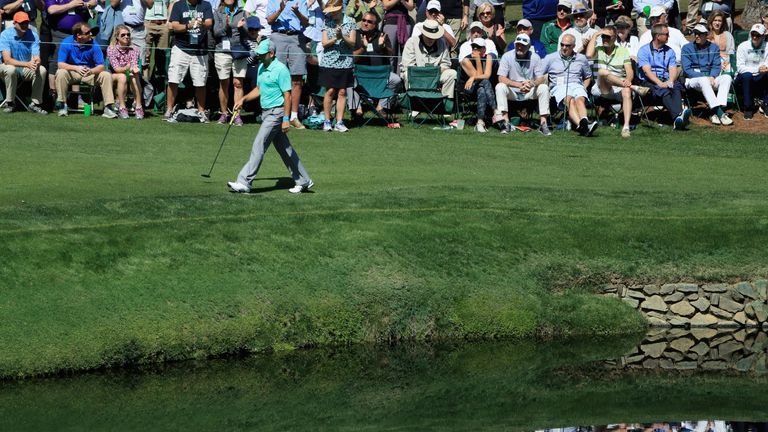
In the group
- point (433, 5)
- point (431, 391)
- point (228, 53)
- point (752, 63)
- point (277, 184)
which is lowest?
point (431, 391)

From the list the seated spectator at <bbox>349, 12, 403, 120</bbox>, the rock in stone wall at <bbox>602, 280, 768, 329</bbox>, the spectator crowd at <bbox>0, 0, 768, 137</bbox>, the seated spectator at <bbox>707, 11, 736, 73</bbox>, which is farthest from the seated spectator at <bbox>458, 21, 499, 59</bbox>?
the rock in stone wall at <bbox>602, 280, 768, 329</bbox>

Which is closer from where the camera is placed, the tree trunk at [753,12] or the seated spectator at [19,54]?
the seated spectator at [19,54]

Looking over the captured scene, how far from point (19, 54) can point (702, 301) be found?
45.5 feet

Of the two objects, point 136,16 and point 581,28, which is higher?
point 136,16

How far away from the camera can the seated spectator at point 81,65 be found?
939 inches

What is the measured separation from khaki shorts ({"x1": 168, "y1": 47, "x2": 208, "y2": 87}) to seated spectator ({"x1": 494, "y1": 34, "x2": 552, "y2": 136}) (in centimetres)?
567

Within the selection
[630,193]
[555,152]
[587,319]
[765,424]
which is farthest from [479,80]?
[765,424]

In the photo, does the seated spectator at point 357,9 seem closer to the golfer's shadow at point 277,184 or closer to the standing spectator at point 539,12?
the standing spectator at point 539,12

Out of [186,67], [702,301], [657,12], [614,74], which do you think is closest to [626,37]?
[657,12]

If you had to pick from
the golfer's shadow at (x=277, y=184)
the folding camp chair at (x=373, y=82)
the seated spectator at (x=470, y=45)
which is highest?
the seated spectator at (x=470, y=45)

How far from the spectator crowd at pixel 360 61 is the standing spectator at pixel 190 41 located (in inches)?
0.9

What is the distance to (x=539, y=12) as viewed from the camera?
89.1 ft

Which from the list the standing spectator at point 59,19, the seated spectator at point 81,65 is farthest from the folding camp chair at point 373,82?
the standing spectator at point 59,19

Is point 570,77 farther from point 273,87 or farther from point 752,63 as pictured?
point 273,87
